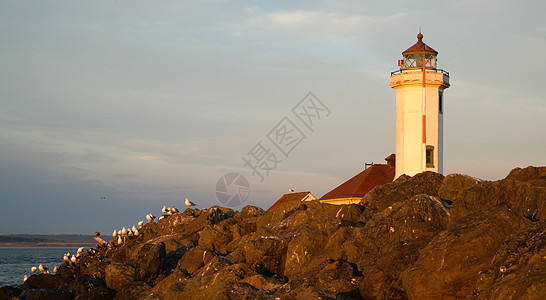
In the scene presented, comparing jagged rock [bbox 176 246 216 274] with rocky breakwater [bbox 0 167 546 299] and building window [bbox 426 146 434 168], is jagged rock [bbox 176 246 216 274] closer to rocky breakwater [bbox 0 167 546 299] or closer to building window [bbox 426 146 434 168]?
rocky breakwater [bbox 0 167 546 299]

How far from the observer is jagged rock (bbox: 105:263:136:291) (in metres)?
16.8

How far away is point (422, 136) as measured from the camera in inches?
1171

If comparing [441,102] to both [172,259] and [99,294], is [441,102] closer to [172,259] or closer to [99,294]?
[172,259]

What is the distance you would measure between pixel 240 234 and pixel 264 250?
448cm

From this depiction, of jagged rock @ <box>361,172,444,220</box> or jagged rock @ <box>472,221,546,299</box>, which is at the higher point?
jagged rock @ <box>361,172,444,220</box>

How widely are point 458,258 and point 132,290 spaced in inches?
334

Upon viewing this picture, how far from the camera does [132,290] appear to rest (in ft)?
50.9

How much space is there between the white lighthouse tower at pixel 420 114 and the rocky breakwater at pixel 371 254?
38.1ft

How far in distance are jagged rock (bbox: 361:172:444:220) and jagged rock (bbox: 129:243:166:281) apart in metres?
5.67

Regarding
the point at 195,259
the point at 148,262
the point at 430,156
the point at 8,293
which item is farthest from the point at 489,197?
the point at 430,156

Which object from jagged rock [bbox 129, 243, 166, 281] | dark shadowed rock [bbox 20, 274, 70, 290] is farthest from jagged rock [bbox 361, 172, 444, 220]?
dark shadowed rock [bbox 20, 274, 70, 290]

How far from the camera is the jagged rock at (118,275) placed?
16812 mm

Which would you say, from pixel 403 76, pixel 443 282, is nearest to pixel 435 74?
pixel 403 76

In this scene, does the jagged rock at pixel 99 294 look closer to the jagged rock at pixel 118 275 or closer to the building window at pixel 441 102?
the jagged rock at pixel 118 275
